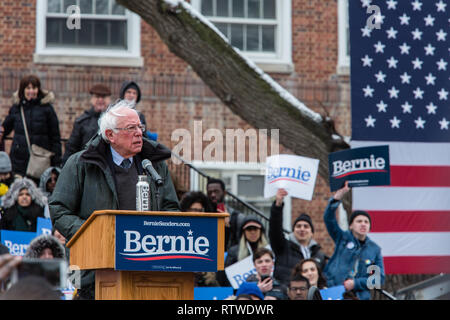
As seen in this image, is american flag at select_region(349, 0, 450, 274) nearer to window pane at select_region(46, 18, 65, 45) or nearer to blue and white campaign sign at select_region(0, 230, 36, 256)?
blue and white campaign sign at select_region(0, 230, 36, 256)

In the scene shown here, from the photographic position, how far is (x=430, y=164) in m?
12.2

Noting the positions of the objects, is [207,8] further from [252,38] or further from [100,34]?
[100,34]

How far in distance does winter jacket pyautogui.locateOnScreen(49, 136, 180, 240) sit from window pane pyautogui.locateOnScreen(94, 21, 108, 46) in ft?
39.6

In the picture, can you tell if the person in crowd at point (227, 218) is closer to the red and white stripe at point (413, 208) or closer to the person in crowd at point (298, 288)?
the red and white stripe at point (413, 208)

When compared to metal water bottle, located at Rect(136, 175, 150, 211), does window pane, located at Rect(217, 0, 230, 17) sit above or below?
above

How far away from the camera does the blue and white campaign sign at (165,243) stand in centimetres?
508

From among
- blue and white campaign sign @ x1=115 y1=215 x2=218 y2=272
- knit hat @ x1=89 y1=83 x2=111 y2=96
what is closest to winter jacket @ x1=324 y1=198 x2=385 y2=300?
knit hat @ x1=89 y1=83 x2=111 y2=96

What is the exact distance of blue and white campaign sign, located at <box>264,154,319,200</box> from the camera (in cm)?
1048

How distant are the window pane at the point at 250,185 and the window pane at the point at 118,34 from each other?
3258 millimetres

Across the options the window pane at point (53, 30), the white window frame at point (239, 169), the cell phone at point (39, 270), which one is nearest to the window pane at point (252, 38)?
the white window frame at point (239, 169)

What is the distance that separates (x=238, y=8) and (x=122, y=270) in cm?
1376

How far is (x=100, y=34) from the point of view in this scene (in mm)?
17875
